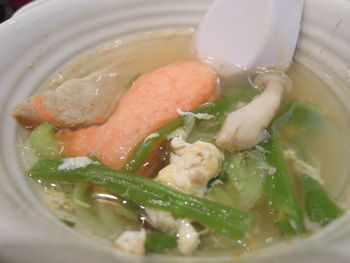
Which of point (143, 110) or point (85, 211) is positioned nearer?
point (85, 211)

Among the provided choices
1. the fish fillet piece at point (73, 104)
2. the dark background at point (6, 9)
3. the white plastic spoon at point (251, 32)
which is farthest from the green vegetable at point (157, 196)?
the dark background at point (6, 9)

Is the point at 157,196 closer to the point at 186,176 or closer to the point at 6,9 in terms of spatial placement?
the point at 186,176

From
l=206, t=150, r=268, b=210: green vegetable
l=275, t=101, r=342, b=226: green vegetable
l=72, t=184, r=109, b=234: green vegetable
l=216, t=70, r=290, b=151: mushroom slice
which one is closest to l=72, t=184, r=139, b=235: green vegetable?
l=72, t=184, r=109, b=234: green vegetable

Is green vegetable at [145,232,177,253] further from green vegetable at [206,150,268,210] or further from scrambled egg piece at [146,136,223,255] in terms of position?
green vegetable at [206,150,268,210]

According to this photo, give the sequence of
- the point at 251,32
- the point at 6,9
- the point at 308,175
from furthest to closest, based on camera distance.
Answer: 1. the point at 6,9
2. the point at 251,32
3. the point at 308,175

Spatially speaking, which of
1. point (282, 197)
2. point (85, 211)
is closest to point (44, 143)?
point (85, 211)

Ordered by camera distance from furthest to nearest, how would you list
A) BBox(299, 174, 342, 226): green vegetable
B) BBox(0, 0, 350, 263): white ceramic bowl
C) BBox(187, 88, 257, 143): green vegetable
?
BBox(187, 88, 257, 143): green vegetable
BBox(299, 174, 342, 226): green vegetable
BBox(0, 0, 350, 263): white ceramic bowl
